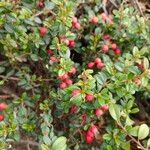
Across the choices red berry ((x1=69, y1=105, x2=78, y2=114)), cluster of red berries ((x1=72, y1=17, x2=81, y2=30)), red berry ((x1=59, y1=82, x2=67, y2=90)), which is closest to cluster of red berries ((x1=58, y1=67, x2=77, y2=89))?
red berry ((x1=59, y1=82, x2=67, y2=90))

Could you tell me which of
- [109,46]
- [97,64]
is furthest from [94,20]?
[97,64]

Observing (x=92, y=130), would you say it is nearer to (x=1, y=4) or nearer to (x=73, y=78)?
(x=73, y=78)

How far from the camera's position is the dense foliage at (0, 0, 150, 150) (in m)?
2.02

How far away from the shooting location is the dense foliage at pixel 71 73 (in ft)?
6.62

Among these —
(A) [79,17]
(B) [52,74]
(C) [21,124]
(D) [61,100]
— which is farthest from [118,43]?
(C) [21,124]

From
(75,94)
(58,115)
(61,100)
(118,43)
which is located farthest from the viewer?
(118,43)

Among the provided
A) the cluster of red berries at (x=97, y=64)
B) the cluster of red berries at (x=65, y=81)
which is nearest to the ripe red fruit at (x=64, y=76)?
the cluster of red berries at (x=65, y=81)

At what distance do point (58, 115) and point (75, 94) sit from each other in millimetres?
438

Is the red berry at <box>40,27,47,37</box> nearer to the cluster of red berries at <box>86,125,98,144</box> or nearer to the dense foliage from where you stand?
the dense foliage

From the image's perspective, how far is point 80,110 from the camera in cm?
214

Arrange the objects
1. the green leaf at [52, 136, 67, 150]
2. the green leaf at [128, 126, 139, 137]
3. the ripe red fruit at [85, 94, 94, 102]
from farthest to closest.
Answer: the ripe red fruit at [85, 94, 94, 102], the green leaf at [128, 126, 139, 137], the green leaf at [52, 136, 67, 150]

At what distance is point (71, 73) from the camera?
92.0 inches

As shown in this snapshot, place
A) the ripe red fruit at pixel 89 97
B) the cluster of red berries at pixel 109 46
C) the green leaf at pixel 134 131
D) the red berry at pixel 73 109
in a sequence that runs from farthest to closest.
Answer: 1. the cluster of red berries at pixel 109 46
2. the red berry at pixel 73 109
3. the ripe red fruit at pixel 89 97
4. the green leaf at pixel 134 131

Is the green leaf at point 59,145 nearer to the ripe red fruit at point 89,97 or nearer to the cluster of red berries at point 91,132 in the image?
the ripe red fruit at point 89,97
